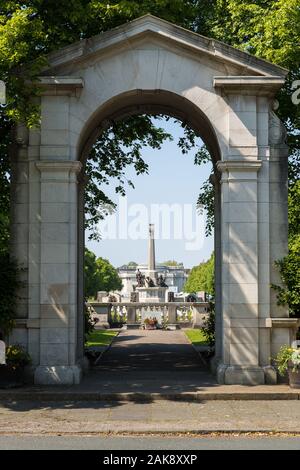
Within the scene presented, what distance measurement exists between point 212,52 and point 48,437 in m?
10.00

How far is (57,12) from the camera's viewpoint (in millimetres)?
18641

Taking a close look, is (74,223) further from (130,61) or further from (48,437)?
(48,437)

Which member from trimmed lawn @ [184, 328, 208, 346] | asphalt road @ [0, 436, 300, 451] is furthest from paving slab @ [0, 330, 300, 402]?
trimmed lawn @ [184, 328, 208, 346]

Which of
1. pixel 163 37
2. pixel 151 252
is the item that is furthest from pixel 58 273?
pixel 151 252

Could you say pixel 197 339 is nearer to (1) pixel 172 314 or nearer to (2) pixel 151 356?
(2) pixel 151 356

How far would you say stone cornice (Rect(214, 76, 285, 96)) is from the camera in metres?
16.6

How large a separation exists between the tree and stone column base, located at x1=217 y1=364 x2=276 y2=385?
2937 inches

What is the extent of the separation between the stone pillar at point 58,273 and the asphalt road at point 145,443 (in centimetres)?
527

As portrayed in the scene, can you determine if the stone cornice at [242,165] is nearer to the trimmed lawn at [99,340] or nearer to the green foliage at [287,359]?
the green foliage at [287,359]

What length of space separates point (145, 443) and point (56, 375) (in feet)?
19.7

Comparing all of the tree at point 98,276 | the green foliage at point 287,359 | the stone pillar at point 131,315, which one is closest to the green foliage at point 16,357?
the green foliage at point 287,359

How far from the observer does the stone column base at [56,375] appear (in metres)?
16.1

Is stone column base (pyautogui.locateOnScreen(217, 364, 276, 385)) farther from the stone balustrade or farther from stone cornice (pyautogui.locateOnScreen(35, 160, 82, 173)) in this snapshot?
the stone balustrade

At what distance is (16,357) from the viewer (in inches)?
619
